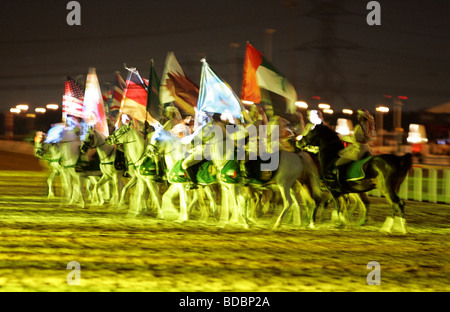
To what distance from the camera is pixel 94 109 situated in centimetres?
1892

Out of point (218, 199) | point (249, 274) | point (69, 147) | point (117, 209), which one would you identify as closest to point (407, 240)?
point (249, 274)

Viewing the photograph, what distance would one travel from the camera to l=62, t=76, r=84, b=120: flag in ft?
67.2

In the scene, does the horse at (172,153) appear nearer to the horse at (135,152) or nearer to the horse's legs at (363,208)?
the horse at (135,152)

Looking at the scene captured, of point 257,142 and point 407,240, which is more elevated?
point 257,142

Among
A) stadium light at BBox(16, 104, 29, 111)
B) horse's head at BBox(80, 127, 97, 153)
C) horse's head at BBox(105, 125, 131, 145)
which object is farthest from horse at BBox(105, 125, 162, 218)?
stadium light at BBox(16, 104, 29, 111)

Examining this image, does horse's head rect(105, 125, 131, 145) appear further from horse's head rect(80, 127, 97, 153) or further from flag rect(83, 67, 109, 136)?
flag rect(83, 67, 109, 136)

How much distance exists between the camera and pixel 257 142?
43.5 ft

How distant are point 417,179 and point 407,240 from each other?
11.1m

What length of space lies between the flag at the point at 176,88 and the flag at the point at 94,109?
8.30 ft

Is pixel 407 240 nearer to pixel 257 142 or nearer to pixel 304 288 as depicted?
pixel 257 142

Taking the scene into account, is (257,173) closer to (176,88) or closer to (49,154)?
(176,88)

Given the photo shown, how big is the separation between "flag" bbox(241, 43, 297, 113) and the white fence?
25.8 ft

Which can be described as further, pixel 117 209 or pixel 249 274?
pixel 117 209

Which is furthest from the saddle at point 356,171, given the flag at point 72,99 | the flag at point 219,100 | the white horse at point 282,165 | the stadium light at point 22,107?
the stadium light at point 22,107
